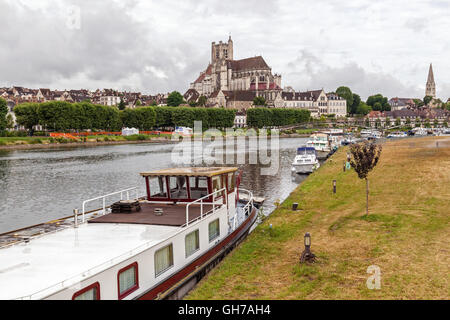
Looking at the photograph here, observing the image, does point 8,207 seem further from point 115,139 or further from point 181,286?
point 115,139

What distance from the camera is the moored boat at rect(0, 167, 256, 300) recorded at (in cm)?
1056

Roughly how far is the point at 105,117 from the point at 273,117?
80.9 m

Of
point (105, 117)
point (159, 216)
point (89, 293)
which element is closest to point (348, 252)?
point (159, 216)

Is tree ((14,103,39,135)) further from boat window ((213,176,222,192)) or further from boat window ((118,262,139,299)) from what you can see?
boat window ((118,262,139,299))

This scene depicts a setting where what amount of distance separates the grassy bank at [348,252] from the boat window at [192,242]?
3.90 ft

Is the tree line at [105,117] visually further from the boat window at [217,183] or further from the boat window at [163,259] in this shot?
the boat window at [163,259]

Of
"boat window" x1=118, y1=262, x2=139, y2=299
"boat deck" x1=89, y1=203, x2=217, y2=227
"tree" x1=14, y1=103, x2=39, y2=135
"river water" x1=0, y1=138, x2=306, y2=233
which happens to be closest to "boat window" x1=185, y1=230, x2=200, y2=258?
"boat deck" x1=89, y1=203, x2=217, y2=227

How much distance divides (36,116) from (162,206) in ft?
369

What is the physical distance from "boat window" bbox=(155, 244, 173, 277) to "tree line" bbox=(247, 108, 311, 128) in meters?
166

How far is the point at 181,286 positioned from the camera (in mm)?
13750

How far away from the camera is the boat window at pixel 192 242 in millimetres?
15281

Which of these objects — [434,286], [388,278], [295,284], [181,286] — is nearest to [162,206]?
[181,286]

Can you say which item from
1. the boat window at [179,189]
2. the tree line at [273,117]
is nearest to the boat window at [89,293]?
the boat window at [179,189]

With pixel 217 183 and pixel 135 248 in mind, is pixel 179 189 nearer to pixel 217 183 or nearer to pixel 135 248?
pixel 217 183
